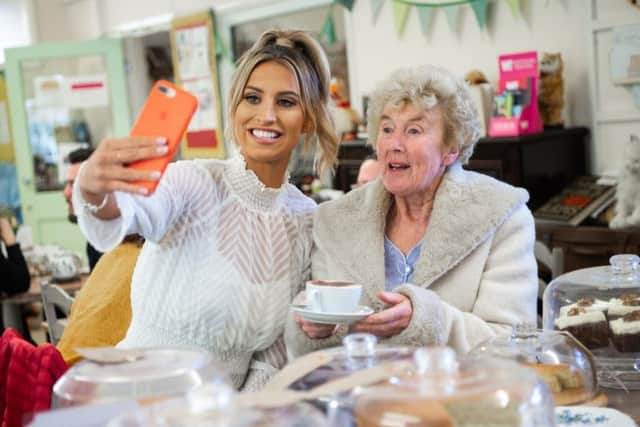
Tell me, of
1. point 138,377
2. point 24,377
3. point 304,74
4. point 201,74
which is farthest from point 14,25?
point 138,377

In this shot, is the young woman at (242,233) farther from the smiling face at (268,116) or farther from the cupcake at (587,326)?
the cupcake at (587,326)

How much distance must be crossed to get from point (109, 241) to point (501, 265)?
2.98 ft

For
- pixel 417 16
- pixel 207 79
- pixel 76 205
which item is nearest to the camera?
pixel 76 205

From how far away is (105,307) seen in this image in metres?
2.82

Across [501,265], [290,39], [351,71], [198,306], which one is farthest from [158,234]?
[351,71]

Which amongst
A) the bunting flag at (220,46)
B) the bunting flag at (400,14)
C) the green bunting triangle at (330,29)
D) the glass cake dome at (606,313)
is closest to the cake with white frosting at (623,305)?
the glass cake dome at (606,313)

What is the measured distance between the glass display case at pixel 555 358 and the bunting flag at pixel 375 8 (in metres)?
4.36

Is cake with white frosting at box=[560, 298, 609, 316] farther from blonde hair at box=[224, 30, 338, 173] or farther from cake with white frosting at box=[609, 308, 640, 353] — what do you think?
blonde hair at box=[224, 30, 338, 173]

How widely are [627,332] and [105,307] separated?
165cm

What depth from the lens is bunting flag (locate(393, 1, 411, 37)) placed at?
5.54 metres

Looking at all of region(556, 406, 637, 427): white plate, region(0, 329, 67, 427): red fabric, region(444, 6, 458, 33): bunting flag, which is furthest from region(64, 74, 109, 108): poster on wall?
region(556, 406, 637, 427): white plate

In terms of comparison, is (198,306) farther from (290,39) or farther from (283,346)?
(290,39)

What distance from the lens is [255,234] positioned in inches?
82.7

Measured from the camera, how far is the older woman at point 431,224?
2025 millimetres
